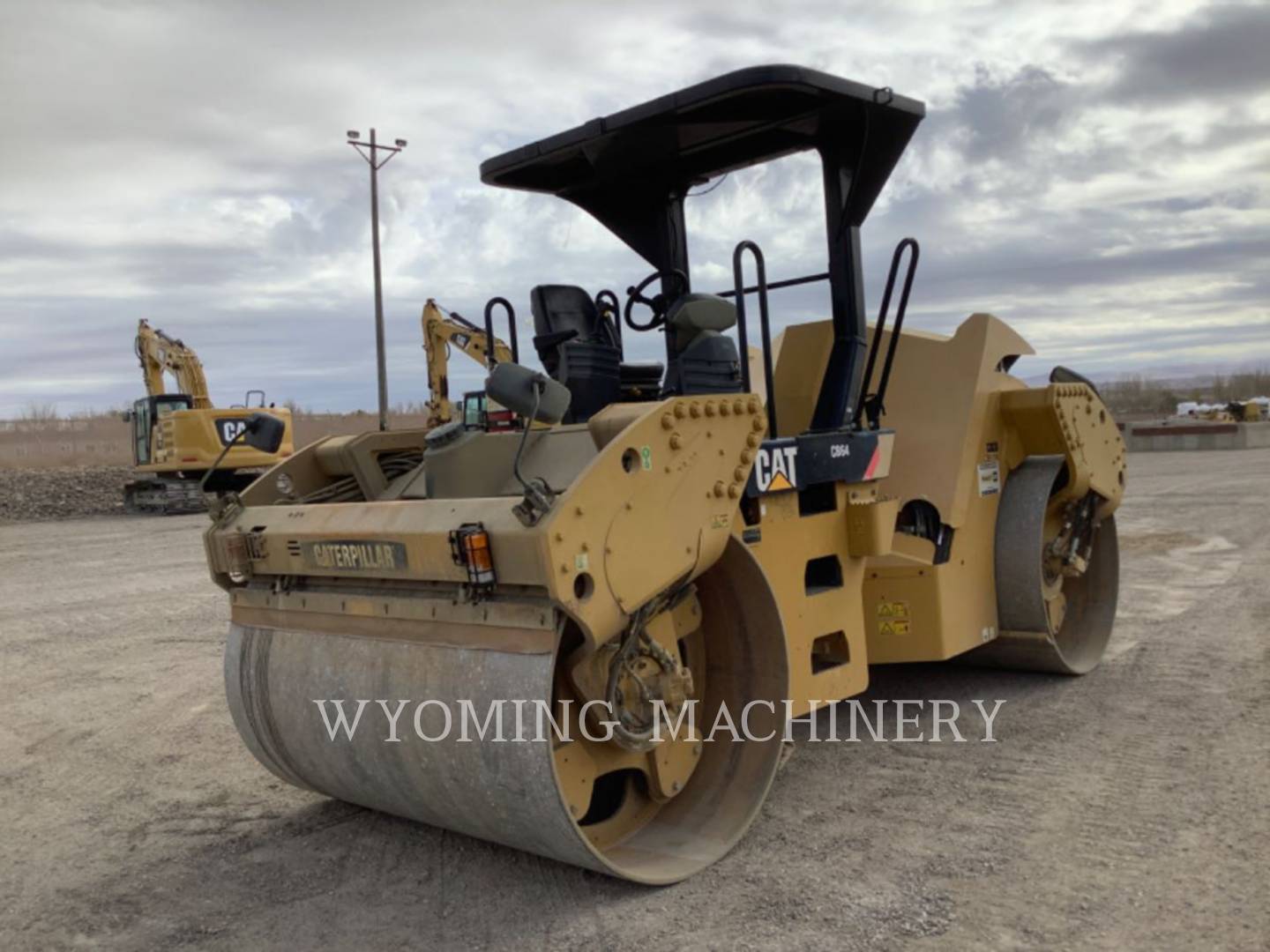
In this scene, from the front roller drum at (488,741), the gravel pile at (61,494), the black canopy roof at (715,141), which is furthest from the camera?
the gravel pile at (61,494)

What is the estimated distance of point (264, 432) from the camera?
4.27 m

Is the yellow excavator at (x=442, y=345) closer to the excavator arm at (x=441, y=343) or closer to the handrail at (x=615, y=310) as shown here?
the excavator arm at (x=441, y=343)

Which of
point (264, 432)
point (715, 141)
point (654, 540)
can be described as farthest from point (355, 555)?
point (715, 141)

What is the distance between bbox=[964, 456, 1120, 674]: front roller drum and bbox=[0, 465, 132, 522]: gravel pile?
20.9m

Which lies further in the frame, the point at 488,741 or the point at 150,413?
the point at 150,413

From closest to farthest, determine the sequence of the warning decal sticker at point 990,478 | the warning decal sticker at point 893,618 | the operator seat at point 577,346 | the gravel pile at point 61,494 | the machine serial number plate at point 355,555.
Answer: the machine serial number plate at point 355,555 < the operator seat at point 577,346 < the warning decal sticker at point 893,618 < the warning decal sticker at point 990,478 < the gravel pile at point 61,494

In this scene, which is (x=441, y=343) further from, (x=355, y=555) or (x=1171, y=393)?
(x=1171, y=393)

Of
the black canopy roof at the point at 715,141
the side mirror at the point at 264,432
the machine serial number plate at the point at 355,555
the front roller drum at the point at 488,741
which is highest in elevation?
the black canopy roof at the point at 715,141

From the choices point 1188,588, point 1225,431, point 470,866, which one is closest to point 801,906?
point 470,866

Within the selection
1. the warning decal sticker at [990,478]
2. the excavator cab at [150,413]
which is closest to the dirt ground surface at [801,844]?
the warning decal sticker at [990,478]

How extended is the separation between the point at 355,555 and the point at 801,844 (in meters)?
1.79

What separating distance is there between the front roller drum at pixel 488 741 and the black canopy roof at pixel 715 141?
1.70 m

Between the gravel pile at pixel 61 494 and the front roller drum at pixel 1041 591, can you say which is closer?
the front roller drum at pixel 1041 591

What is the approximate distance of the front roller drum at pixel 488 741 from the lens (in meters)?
3.39
